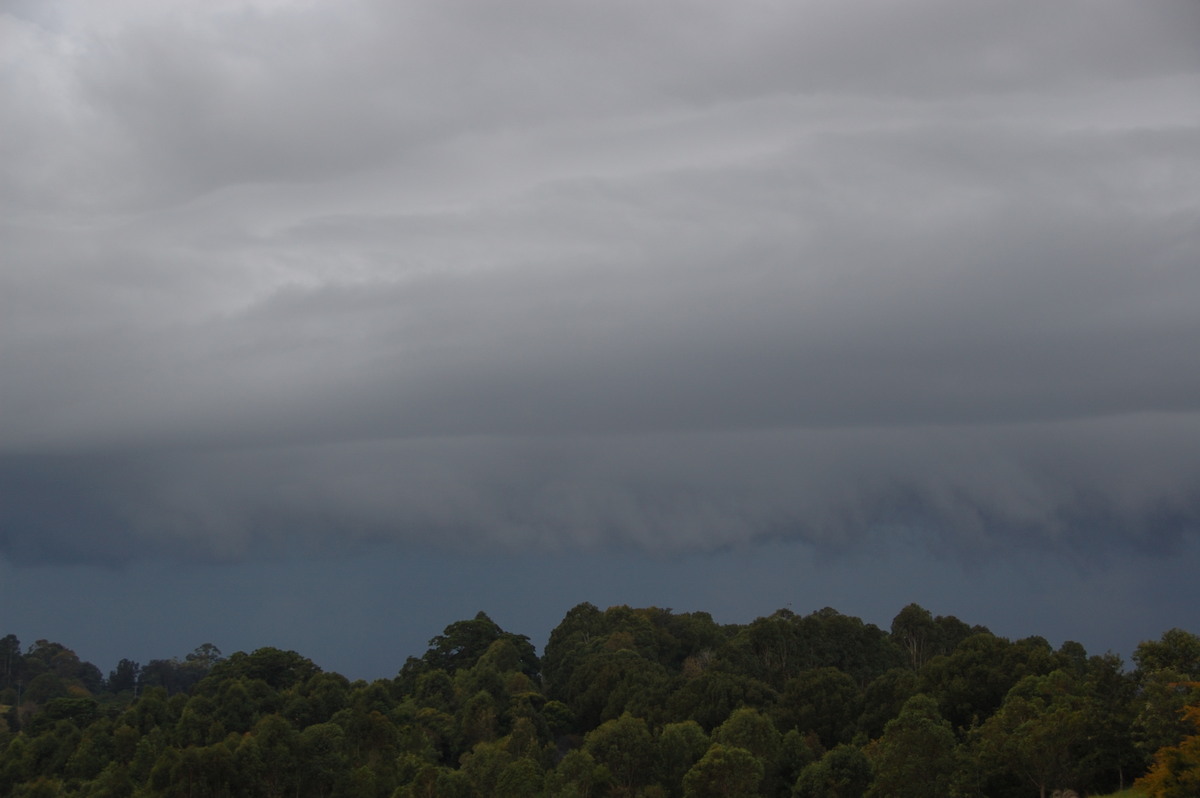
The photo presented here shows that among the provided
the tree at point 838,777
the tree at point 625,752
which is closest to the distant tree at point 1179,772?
the tree at point 838,777

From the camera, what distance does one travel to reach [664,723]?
114000mm

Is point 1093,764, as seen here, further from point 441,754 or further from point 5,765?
Answer: point 5,765

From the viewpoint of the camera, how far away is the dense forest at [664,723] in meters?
74.9

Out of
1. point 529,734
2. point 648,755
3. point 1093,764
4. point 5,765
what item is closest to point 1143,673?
point 1093,764

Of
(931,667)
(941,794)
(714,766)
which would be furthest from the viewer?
(931,667)

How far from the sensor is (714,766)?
7906 centimetres

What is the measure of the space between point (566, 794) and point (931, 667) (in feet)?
154

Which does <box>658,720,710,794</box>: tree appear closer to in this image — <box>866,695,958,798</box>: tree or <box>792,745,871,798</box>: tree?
<box>792,745,871,798</box>: tree

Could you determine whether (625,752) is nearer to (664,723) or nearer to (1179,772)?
(664,723)

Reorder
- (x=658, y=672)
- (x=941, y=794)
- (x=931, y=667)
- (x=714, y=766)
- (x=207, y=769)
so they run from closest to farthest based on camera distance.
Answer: (x=941, y=794) → (x=714, y=766) → (x=207, y=769) → (x=931, y=667) → (x=658, y=672)

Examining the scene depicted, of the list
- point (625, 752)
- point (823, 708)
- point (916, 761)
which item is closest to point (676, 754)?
point (625, 752)

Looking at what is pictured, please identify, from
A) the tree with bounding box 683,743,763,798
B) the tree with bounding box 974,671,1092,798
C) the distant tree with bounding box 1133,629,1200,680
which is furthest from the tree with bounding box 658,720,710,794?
the distant tree with bounding box 1133,629,1200,680

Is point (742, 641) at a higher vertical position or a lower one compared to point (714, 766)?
higher

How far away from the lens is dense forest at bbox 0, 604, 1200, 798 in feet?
246
